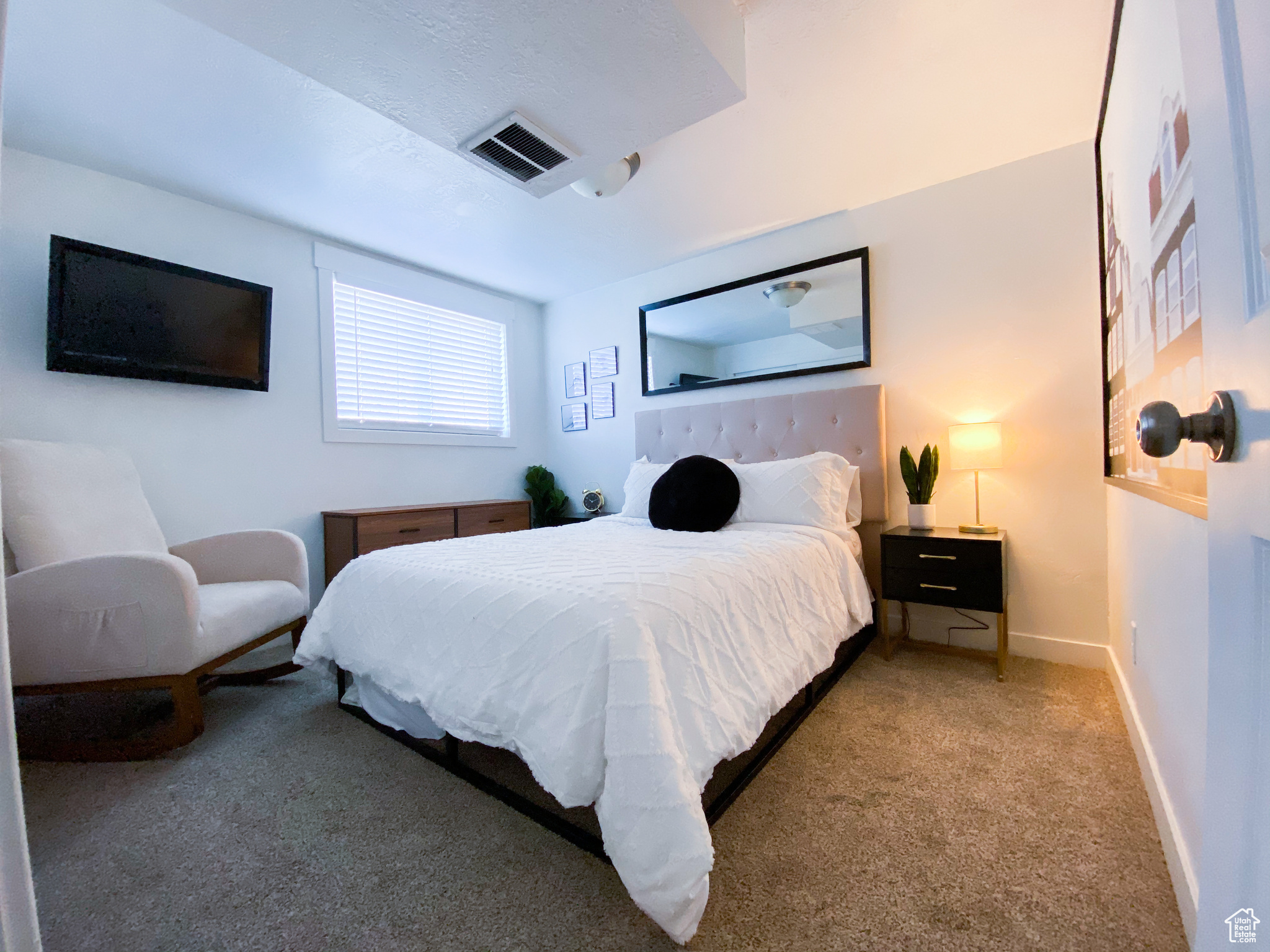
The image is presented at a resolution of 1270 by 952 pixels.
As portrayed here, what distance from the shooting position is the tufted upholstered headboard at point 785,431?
282 cm

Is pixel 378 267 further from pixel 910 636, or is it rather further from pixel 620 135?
pixel 910 636

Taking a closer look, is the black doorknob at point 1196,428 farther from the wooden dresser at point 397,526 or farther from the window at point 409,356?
the window at point 409,356

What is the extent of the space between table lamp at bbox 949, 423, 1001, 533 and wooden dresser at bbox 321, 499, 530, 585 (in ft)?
9.11

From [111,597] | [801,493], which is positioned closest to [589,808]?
[801,493]

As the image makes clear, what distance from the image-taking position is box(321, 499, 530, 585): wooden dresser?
3.05 metres

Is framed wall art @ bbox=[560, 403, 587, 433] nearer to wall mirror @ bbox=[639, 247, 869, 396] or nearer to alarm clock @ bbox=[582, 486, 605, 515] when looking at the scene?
alarm clock @ bbox=[582, 486, 605, 515]

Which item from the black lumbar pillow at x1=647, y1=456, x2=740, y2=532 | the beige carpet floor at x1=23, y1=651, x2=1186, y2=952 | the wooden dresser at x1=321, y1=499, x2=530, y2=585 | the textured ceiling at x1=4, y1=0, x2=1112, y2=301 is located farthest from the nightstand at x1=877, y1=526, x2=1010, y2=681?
the wooden dresser at x1=321, y1=499, x2=530, y2=585

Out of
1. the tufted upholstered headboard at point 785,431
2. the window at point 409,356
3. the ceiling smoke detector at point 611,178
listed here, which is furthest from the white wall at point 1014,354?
the window at point 409,356

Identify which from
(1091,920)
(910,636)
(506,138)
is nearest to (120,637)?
(506,138)

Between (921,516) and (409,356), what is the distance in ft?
11.7

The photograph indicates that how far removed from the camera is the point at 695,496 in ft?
8.59

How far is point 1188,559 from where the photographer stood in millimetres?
1138

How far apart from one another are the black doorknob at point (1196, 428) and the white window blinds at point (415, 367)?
3.80 meters

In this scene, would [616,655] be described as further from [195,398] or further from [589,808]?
[195,398]
